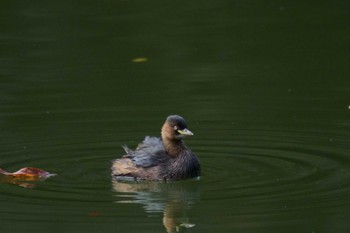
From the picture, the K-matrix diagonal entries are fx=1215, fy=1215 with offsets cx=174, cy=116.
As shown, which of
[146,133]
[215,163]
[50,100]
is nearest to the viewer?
[215,163]

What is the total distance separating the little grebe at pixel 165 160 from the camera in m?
10.8

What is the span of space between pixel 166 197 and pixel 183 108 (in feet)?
10.4

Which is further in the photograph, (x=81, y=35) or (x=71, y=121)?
(x=81, y=35)

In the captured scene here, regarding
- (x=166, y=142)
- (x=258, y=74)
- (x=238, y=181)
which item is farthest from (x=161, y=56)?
(x=238, y=181)

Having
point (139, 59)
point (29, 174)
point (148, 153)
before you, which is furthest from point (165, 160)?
point (139, 59)

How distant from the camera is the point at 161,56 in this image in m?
15.7

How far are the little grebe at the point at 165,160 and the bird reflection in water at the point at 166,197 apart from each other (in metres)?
0.10

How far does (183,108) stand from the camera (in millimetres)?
13109

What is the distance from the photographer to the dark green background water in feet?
31.1

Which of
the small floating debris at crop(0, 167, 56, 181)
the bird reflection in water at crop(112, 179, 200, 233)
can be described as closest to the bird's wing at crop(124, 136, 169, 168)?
the bird reflection in water at crop(112, 179, 200, 233)

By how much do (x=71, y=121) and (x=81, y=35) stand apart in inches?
166

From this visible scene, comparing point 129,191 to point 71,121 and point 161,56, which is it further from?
point 161,56

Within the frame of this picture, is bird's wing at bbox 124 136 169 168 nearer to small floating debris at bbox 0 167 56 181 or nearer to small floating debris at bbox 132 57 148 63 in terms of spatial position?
small floating debris at bbox 0 167 56 181

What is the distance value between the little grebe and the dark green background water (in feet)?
0.50
